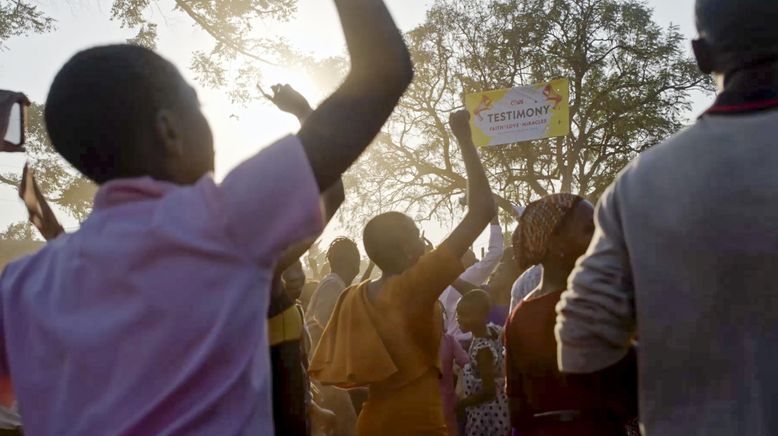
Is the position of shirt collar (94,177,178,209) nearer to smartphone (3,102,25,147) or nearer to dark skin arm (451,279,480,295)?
smartphone (3,102,25,147)

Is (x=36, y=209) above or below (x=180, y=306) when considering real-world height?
above

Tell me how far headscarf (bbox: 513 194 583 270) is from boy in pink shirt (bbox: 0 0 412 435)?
1.90 meters

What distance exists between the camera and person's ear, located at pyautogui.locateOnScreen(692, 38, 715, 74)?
2.04 metres

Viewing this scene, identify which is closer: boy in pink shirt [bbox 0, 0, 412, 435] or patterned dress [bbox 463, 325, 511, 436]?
boy in pink shirt [bbox 0, 0, 412, 435]

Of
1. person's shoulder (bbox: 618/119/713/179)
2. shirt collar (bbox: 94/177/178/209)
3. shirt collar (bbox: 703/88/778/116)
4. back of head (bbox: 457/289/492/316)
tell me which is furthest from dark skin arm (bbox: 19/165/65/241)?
back of head (bbox: 457/289/492/316)

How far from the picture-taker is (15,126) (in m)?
2.55

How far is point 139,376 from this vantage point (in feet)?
4.45

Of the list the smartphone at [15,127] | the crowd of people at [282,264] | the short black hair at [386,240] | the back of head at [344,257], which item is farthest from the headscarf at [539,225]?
the back of head at [344,257]

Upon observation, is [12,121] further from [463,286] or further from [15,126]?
[463,286]

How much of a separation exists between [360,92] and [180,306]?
0.42 metres

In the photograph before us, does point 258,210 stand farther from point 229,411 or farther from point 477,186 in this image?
point 477,186

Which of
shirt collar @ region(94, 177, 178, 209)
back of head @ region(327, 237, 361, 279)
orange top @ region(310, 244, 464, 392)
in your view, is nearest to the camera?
shirt collar @ region(94, 177, 178, 209)

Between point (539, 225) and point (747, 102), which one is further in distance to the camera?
point (539, 225)

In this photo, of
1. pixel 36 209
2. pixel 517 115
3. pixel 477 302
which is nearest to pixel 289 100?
pixel 36 209
